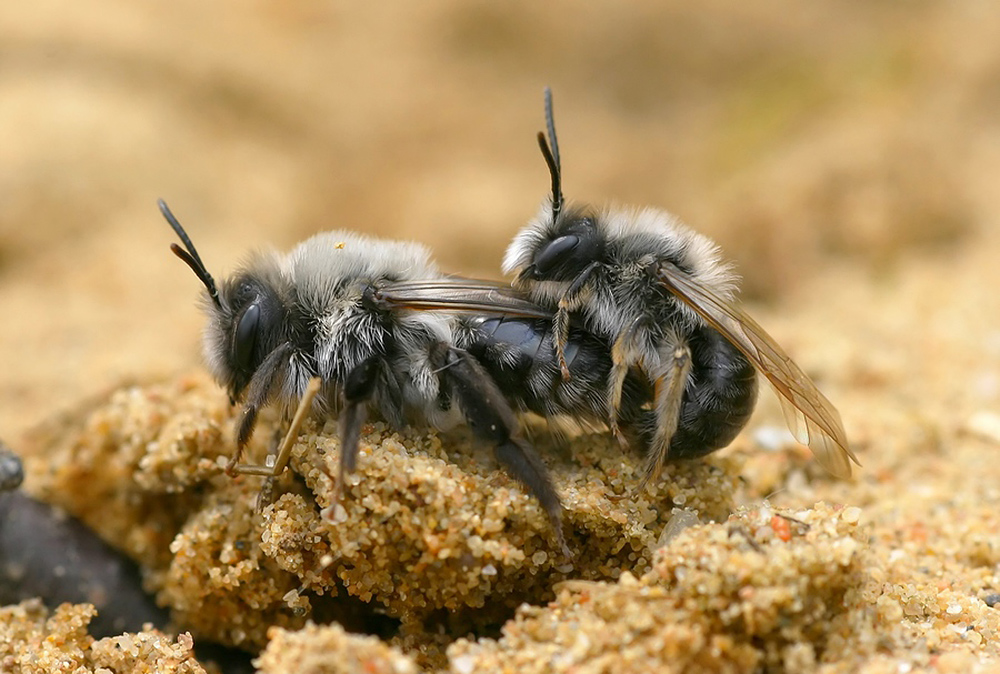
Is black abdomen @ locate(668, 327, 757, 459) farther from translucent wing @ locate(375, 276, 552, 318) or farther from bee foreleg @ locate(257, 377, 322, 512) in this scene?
bee foreleg @ locate(257, 377, 322, 512)

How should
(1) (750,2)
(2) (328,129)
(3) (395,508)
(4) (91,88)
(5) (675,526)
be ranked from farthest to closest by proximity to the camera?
(1) (750,2) < (2) (328,129) < (4) (91,88) < (5) (675,526) < (3) (395,508)

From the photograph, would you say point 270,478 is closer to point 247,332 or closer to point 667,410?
point 247,332

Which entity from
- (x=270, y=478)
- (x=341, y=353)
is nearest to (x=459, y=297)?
(x=341, y=353)

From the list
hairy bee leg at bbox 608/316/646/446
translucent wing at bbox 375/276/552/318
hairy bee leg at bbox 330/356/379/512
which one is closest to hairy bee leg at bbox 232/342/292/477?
hairy bee leg at bbox 330/356/379/512

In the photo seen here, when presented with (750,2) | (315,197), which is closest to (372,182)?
(315,197)

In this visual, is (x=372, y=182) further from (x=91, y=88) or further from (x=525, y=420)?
(x=525, y=420)

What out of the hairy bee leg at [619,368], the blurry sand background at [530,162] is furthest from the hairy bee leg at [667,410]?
the blurry sand background at [530,162]
